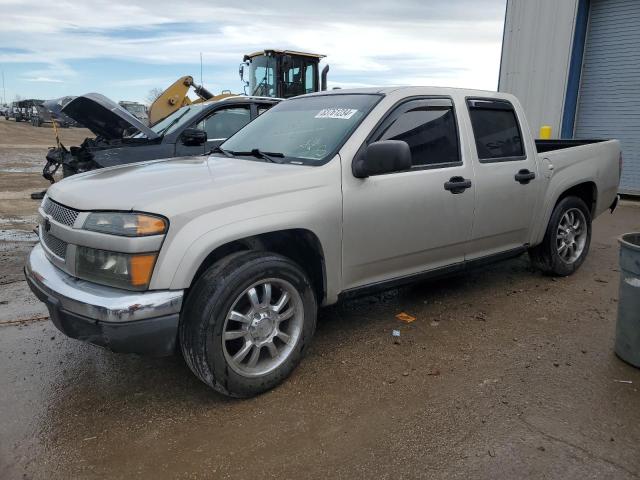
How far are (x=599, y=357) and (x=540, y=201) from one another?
1703 millimetres

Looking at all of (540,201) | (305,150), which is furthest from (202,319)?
(540,201)

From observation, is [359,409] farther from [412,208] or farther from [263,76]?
[263,76]

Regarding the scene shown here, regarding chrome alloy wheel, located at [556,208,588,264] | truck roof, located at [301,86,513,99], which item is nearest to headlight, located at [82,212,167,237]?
truck roof, located at [301,86,513,99]

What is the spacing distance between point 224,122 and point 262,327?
16.5 feet

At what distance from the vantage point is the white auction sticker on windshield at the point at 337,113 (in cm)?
369

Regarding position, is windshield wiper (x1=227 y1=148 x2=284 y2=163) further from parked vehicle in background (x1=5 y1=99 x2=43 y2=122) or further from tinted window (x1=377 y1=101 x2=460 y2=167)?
parked vehicle in background (x1=5 y1=99 x2=43 y2=122)

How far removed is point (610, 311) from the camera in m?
4.46

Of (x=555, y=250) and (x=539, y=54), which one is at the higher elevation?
(x=539, y=54)

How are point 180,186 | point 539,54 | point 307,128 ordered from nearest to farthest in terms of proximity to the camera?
1. point 180,186
2. point 307,128
3. point 539,54

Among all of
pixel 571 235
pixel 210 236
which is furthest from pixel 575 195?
pixel 210 236

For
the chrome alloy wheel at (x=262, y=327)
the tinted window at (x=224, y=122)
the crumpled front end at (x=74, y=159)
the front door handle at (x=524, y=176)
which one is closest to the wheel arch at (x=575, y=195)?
the front door handle at (x=524, y=176)

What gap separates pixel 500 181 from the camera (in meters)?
4.34

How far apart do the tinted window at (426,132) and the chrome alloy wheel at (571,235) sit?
185 centimetres

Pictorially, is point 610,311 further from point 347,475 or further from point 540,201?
point 347,475
